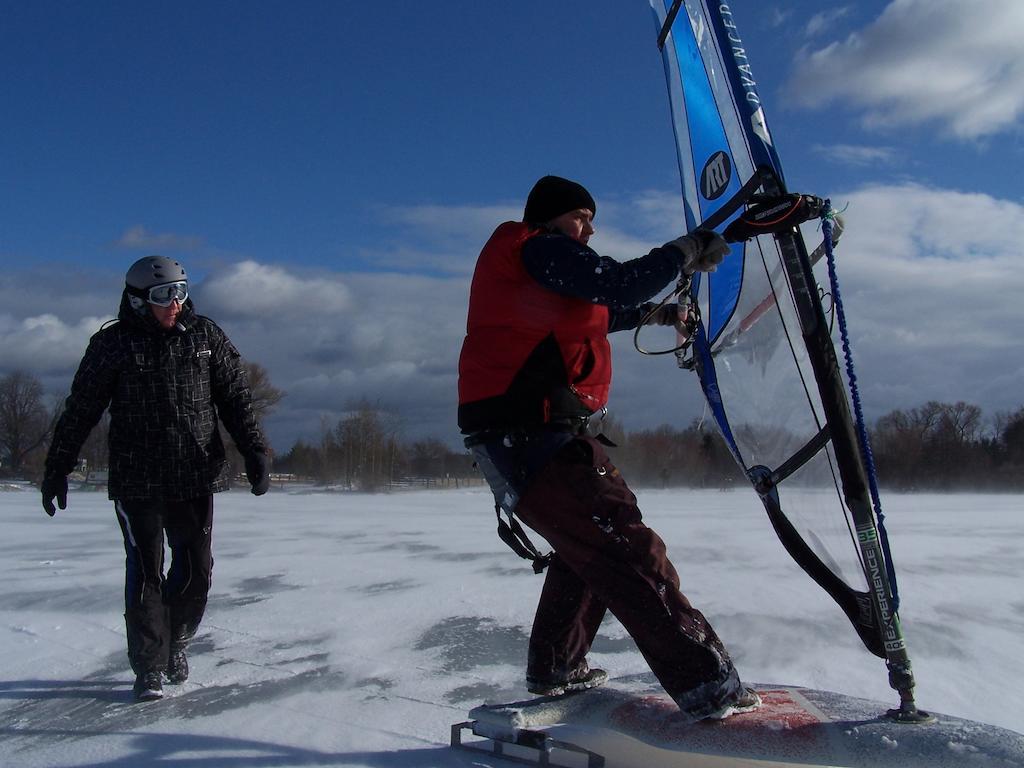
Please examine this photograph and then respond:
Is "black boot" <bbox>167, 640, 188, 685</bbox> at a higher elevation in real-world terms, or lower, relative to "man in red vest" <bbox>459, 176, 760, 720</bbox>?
lower

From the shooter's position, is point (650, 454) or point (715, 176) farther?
point (650, 454)

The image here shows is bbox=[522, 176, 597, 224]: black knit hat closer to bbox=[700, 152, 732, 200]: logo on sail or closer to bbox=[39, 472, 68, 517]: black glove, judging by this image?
bbox=[700, 152, 732, 200]: logo on sail

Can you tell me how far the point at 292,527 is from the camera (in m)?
10.3

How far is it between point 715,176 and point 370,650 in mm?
2504

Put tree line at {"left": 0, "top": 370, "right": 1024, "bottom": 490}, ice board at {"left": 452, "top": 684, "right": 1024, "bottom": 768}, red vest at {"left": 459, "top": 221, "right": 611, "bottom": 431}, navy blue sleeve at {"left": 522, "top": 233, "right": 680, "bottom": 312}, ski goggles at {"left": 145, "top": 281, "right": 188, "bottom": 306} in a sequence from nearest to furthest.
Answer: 1. ice board at {"left": 452, "top": 684, "right": 1024, "bottom": 768}
2. navy blue sleeve at {"left": 522, "top": 233, "right": 680, "bottom": 312}
3. red vest at {"left": 459, "top": 221, "right": 611, "bottom": 431}
4. ski goggles at {"left": 145, "top": 281, "right": 188, "bottom": 306}
5. tree line at {"left": 0, "top": 370, "right": 1024, "bottom": 490}

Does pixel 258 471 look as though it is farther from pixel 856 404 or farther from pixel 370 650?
pixel 856 404

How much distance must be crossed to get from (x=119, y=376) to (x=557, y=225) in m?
1.97

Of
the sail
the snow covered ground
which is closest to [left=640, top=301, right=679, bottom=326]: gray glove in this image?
the sail

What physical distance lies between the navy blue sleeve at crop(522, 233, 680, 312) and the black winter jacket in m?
1.80

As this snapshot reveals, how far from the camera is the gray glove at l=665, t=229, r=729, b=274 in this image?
88.6 inches

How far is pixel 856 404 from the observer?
221 cm

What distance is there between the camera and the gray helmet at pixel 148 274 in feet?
10.3

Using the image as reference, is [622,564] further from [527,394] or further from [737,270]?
[737,270]

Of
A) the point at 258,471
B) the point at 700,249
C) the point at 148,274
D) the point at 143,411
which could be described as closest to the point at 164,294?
the point at 148,274
